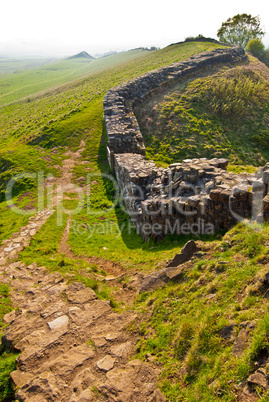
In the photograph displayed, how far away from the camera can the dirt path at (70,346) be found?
20.2ft

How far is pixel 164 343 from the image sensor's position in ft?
23.6

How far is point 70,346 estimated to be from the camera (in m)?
7.71

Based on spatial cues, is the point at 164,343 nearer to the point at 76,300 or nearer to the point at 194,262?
the point at 194,262

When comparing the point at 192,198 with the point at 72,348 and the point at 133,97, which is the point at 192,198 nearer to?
the point at 72,348

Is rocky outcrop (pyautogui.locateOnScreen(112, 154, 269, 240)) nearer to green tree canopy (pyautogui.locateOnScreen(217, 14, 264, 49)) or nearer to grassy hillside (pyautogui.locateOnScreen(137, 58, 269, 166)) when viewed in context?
grassy hillside (pyautogui.locateOnScreen(137, 58, 269, 166))

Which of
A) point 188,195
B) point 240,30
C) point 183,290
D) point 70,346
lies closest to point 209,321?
point 183,290

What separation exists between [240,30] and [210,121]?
236 ft

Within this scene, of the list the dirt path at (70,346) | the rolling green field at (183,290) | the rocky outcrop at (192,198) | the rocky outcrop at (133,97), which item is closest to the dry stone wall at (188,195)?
the rocky outcrop at (192,198)

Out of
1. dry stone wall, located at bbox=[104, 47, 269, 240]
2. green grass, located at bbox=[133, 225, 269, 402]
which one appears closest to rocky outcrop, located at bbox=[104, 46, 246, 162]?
dry stone wall, located at bbox=[104, 47, 269, 240]

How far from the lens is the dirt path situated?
20.2 ft

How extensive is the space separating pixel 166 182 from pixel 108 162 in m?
11.1

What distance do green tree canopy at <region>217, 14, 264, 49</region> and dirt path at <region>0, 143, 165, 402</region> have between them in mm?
93899

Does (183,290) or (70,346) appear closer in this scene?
(70,346)

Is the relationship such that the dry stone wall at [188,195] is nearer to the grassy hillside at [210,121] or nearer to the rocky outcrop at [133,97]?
the rocky outcrop at [133,97]
